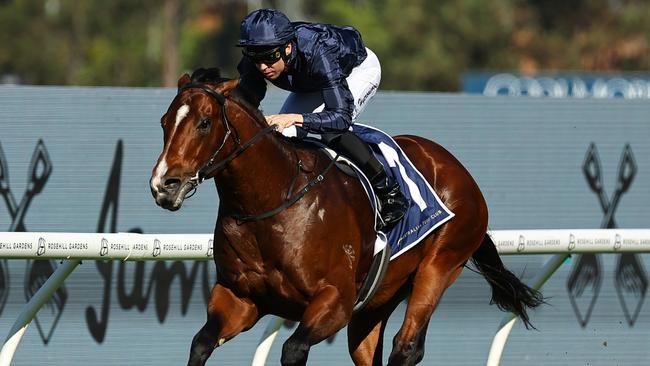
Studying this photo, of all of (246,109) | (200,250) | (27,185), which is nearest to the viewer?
(246,109)

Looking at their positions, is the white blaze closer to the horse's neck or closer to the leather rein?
the leather rein

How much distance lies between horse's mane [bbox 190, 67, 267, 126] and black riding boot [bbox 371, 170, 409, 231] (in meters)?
0.67

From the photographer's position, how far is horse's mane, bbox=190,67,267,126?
4227 mm

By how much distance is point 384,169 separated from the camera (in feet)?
16.2

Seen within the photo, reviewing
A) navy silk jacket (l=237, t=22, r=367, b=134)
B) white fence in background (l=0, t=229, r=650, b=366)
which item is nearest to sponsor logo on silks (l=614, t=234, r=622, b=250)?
white fence in background (l=0, t=229, r=650, b=366)

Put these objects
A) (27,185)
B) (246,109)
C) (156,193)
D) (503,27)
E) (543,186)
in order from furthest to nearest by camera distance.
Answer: (503,27)
(543,186)
(27,185)
(246,109)
(156,193)

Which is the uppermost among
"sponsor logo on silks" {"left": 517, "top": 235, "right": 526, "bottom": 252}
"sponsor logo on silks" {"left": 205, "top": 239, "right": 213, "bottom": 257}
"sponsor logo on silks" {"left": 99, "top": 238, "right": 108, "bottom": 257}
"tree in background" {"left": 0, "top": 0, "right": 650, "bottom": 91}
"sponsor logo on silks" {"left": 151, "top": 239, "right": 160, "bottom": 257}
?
"sponsor logo on silks" {"left": 99, "top": 238, "right": 108, "bottom": 257}

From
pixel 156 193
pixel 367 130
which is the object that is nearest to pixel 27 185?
pixel 367 130

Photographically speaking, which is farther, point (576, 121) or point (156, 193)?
point (576, 121)

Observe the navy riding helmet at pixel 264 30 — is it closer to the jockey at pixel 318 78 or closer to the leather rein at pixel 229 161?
the jockey at pixel 318 78

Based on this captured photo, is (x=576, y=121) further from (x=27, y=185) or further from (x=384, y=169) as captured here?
(x=27, y=185)

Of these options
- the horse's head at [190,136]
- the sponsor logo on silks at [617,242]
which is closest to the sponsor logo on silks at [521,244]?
the sponsor logo on silks at [617,242]

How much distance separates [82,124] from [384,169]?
1.76 meters

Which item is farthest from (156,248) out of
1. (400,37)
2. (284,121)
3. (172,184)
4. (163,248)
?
(400,37)
